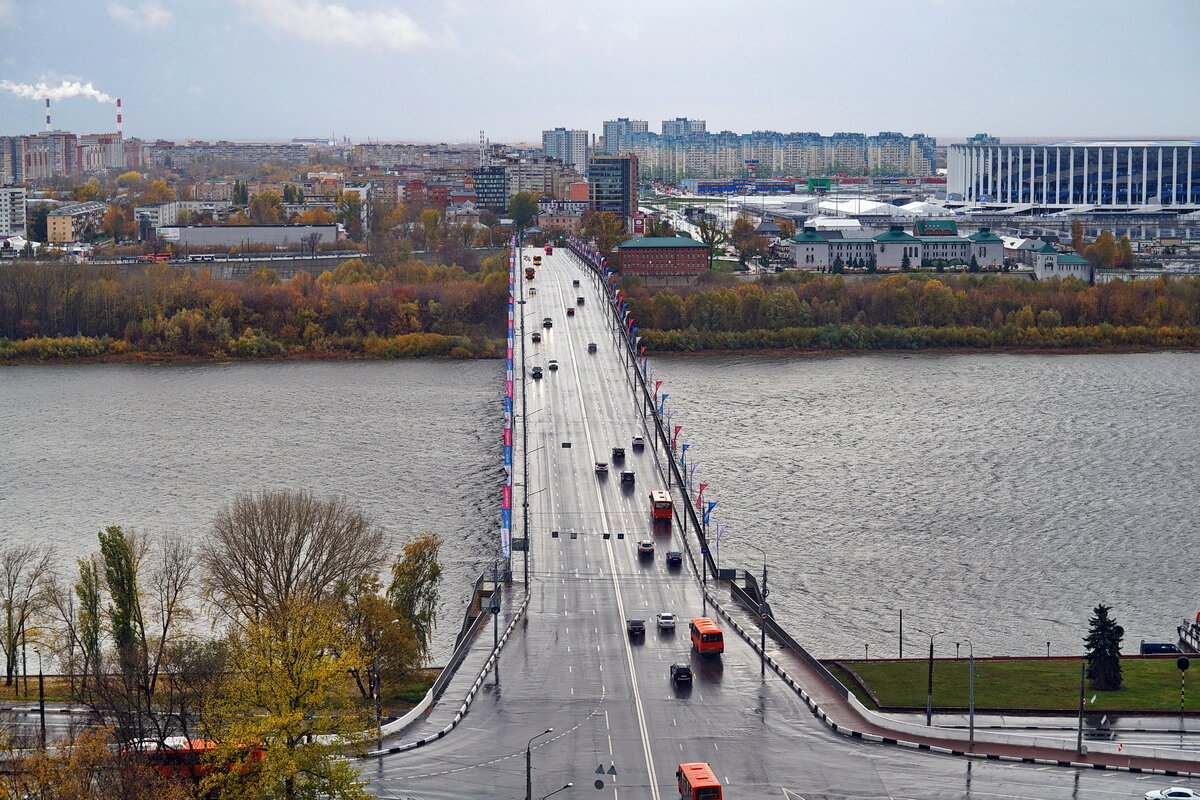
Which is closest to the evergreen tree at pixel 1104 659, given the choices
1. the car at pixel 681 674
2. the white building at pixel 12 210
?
the car at pixel 681 674

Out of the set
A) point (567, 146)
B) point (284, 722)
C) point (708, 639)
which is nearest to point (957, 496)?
point (708, 639)

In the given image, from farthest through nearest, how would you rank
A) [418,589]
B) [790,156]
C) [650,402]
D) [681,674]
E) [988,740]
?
1. [790,156]
2. [650,402]
3. [418,589]
4. [681,674]
5. [988,740]

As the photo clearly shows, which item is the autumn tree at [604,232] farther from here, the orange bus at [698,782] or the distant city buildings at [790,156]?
the distant city buildings at [790,156]

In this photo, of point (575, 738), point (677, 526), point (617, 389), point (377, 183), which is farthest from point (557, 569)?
point (377, 183)

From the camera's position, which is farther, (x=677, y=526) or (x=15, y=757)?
(x=677, y=526)

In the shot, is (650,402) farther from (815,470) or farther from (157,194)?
(157,194)

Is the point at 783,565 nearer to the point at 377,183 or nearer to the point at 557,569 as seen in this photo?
the point at 557,569

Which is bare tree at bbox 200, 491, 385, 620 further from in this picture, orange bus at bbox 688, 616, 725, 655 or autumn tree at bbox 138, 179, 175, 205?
autumn tree at bbox 138, 179, 175, 205
